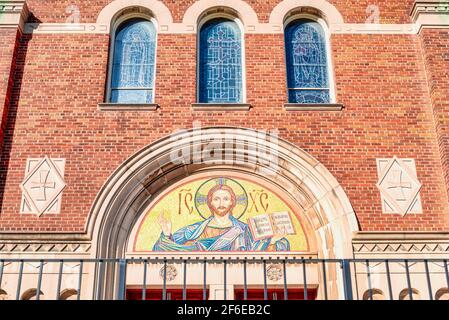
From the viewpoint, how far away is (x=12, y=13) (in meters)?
11.3

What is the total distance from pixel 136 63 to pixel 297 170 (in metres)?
3.76

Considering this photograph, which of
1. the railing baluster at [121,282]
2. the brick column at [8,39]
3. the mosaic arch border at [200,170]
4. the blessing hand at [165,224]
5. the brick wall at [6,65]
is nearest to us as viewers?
the railing baluster at [121,282]

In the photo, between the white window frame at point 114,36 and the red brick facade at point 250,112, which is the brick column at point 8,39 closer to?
the red brick facade at point 250,112

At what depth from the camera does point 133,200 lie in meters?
10.3

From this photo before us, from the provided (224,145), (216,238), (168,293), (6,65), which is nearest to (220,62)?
(224,145)

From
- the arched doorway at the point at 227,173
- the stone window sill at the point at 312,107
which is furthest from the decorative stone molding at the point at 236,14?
the arched doorway at the point at 227,173

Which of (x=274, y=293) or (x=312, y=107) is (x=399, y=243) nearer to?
(x=274, y=293)

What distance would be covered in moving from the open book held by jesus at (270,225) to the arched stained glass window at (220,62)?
7.47 feet

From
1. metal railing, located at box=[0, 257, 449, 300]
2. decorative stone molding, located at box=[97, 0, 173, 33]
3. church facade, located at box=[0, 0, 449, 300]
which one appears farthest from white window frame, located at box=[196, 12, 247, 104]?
metal railing, located at box=[0, 257, 449, 300]

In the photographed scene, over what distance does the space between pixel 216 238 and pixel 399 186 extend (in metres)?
3.23

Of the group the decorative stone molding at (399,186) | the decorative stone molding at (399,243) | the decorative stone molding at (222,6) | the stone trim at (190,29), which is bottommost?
the decorative stone molding at (399,243)

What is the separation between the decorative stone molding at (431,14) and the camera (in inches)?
444
